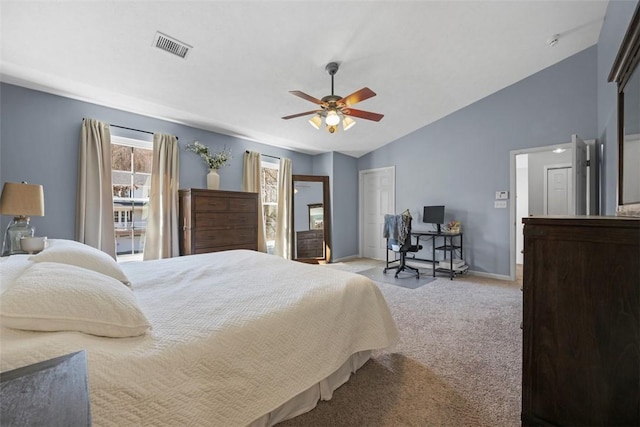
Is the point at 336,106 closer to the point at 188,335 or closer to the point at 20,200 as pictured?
the point at 188,335

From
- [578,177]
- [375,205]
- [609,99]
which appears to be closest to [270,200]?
[375,205]

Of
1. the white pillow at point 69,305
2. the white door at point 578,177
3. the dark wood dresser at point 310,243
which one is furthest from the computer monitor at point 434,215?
the white pillow at point 69,305

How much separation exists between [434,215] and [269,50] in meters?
3.84

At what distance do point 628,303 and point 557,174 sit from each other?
585 cm

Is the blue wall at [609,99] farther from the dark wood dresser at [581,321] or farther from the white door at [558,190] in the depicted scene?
the white door at [558,190]

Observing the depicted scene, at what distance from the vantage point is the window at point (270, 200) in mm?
5332

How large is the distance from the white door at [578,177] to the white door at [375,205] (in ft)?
9.93

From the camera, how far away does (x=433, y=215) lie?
4977mm

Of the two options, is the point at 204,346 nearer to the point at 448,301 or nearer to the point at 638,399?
the point at 638,399

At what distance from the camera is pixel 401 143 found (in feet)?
18.7

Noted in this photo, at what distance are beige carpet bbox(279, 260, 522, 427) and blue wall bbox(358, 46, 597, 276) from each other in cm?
181

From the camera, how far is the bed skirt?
133 cm

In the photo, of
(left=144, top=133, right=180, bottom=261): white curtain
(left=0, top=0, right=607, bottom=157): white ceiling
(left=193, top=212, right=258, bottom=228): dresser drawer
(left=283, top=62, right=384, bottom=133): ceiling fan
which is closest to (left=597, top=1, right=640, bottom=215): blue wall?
Result: (left=0, top=0, right=607, bottom=157): white ceiling

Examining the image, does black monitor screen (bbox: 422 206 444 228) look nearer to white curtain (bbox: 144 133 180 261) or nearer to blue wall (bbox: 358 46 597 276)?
blue wall (bbox: 358 46 597 276)
